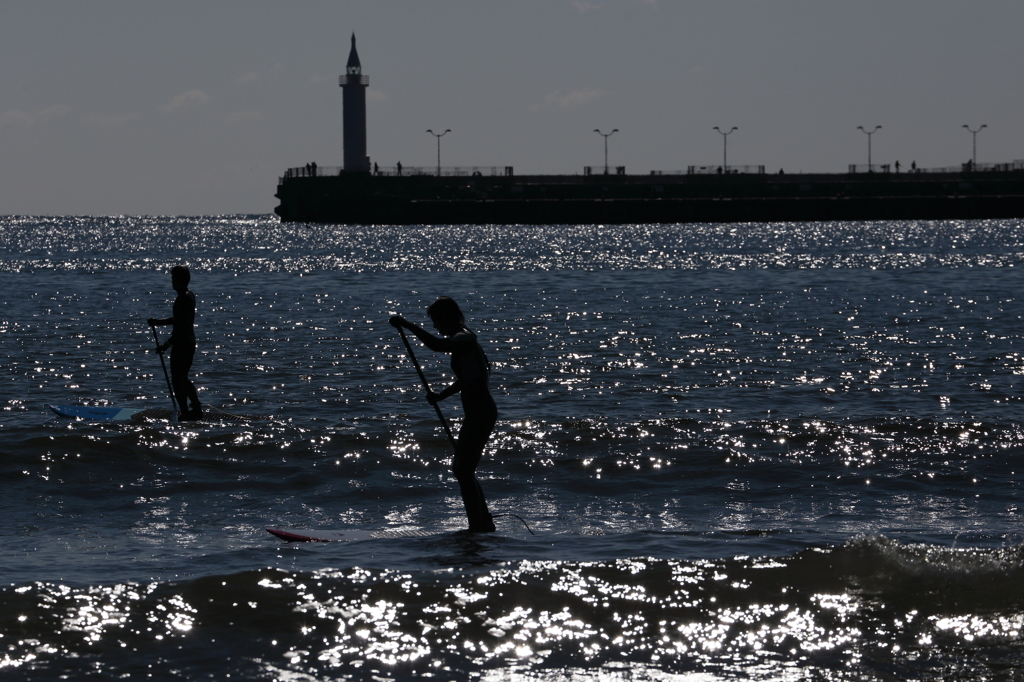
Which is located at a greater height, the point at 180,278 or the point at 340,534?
the point at 180,278

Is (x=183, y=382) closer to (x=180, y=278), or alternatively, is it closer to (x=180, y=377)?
(x=180, y=377)

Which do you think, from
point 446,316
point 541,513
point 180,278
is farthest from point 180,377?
point 446,316

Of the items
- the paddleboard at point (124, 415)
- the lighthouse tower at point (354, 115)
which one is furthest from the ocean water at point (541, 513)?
the lighthouse tower at point (354, 115)

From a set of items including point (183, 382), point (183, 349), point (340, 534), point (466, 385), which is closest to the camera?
point (466, 385)

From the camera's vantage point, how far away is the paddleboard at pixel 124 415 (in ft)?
52.4

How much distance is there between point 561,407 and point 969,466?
241 inches

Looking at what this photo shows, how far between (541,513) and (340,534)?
215 centimetres

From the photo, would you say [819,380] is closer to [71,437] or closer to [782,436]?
[782,436]

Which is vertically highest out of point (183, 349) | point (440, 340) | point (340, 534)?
point (440, 340)

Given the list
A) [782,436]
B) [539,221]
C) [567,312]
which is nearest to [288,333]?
[567,312]

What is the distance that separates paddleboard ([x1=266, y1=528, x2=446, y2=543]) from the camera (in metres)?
9.95

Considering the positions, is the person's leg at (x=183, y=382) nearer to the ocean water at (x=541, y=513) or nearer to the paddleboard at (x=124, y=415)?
the paddleboard at (x=124, y=415)

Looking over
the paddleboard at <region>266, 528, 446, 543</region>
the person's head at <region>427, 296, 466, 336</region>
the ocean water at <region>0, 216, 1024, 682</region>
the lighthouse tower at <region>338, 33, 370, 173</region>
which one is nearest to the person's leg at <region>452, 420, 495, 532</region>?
the ocean water at <region>0, 216, 1024, 682</region>

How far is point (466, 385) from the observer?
9.58 m
